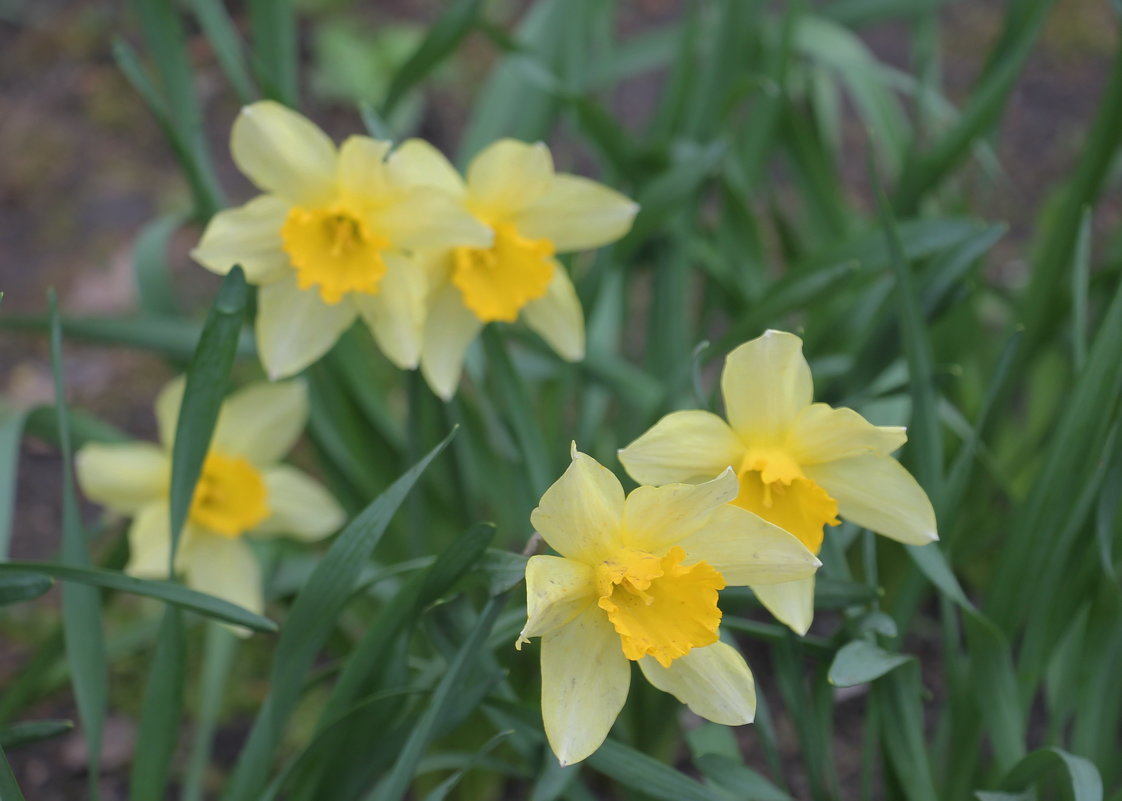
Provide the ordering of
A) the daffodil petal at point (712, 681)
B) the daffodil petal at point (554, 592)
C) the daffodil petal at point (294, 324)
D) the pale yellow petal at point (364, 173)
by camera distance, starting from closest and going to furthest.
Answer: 1. the daffodil petal at point (554, 592)
2. the daffodil petal at point (712, 681)
3. the pale yellow petal at point (364, 173)
4. the daffodil petal at point (294, 324)

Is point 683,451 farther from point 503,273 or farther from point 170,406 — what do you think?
point 170,406

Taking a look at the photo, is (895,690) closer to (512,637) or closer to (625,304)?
(512,637)

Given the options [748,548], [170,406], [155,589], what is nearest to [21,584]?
[155,589]

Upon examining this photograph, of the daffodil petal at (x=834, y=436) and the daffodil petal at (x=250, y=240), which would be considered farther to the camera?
the daffodil petal at (x=250, y=240)

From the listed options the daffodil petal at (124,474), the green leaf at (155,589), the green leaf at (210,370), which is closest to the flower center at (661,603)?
the green leaf at (155,589)

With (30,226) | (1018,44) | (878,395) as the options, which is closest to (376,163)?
(878,395)

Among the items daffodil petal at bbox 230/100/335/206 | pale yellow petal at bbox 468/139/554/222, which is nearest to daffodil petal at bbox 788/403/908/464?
pale yellow petal at bbox 468/139/554/222

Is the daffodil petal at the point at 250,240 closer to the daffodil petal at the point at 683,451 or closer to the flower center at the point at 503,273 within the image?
the flower center at the point at 503,273
